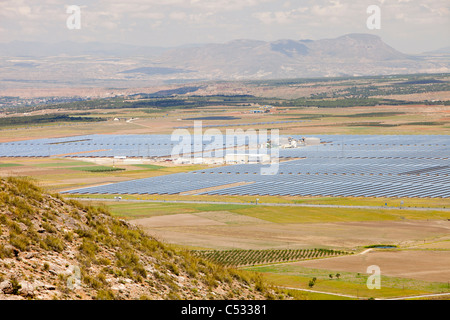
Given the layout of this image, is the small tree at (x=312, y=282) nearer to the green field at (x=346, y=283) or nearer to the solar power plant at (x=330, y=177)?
the green field at (x=346, y=283)

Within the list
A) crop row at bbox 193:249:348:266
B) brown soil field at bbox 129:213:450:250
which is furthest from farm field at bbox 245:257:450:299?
brown soil field at bbox 129:213:450:250

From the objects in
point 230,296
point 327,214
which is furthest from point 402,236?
point 230,296

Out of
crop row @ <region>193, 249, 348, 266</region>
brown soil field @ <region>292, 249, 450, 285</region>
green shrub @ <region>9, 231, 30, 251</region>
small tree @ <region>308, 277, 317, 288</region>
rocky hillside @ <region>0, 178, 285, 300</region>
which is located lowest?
crop row @ <region>193, 249, 348, 266</region>

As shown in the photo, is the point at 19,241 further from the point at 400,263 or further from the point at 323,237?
the point at 323,237

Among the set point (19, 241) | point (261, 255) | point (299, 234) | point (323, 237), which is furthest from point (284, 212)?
Answer: point (19, 241)

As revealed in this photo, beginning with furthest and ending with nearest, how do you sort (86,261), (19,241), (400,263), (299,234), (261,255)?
(299,234), (261,255), (400,263), (86,261), (19,241)

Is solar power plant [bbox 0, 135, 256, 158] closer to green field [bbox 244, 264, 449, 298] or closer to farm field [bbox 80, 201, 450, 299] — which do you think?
farm field [bbox 80, 201, 450, 299]
